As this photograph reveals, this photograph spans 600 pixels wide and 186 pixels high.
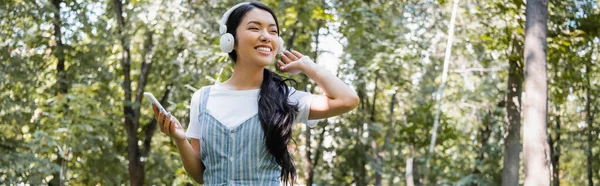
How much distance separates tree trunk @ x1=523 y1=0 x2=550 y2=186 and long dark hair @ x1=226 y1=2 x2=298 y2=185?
22.4ft

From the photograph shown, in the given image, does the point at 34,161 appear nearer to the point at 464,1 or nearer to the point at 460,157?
the point at 464,1

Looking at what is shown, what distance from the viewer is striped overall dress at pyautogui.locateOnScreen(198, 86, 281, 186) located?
89.1 inches

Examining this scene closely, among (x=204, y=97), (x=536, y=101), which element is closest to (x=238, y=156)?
(x=204, y=97)

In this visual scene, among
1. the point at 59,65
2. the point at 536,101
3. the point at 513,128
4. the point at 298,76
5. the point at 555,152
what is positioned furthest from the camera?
the point at 555,152

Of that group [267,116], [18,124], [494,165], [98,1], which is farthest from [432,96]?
[267,116]

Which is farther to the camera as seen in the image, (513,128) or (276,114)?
(513,128)

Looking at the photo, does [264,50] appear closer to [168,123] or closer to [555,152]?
[168,123]

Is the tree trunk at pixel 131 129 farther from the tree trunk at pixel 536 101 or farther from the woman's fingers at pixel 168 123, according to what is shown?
the woman's fingers at pixel 168 123

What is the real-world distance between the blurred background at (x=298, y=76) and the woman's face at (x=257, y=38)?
5.91 m

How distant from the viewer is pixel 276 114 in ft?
7.64

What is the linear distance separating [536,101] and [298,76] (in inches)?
266

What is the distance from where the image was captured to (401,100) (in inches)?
886

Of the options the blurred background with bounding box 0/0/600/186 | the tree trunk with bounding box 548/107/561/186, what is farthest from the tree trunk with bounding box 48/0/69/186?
the tree trunk with bounding box 548/107/561/186

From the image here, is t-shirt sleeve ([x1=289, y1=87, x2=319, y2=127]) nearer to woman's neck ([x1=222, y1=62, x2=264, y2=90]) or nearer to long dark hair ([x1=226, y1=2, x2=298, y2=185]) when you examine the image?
long dark hair ([x1=226, y1=2, x2=298, y2=185])
